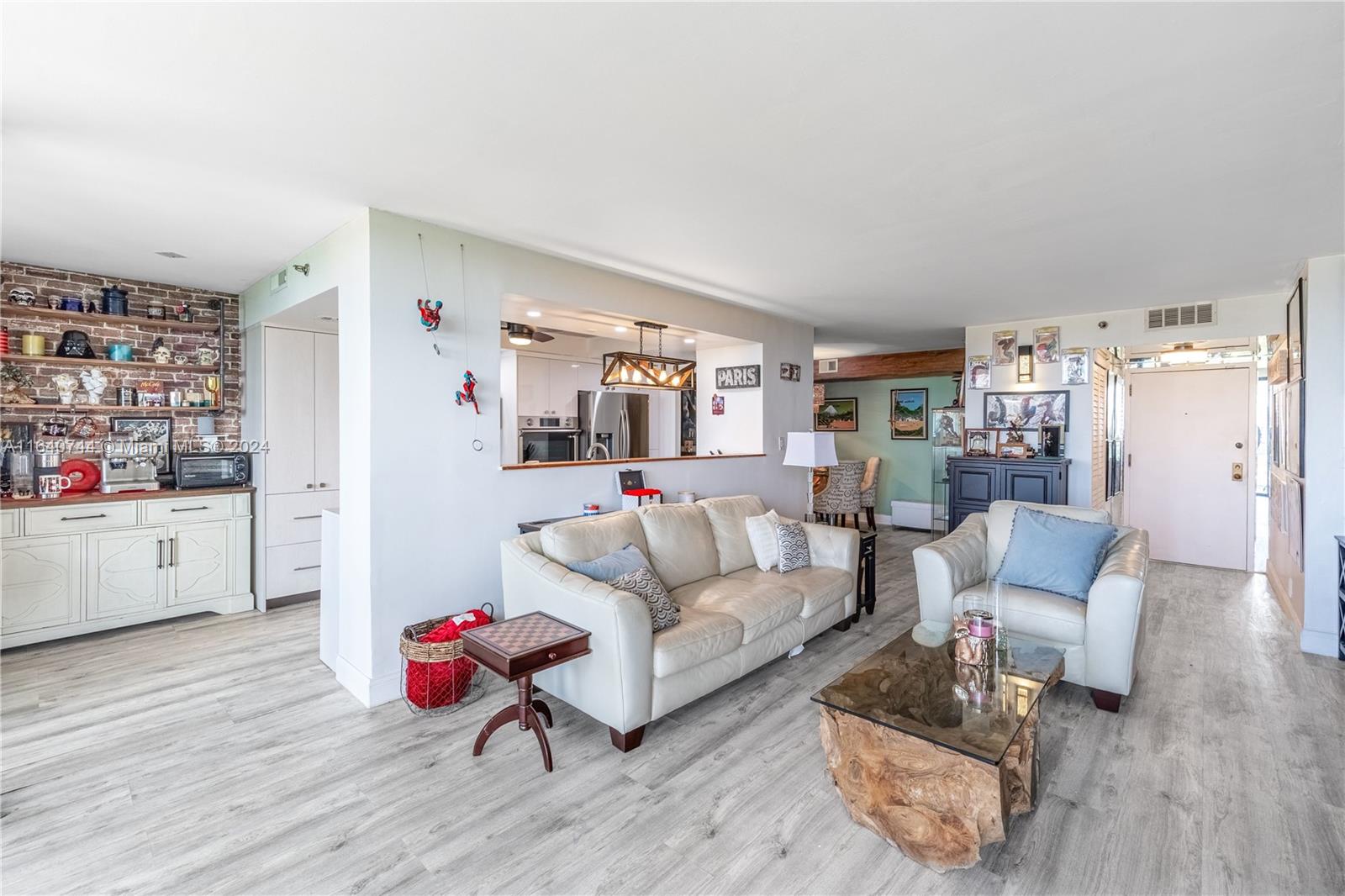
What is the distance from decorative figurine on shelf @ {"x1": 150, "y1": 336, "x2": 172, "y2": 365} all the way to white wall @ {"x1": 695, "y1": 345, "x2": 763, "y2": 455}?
443 cm

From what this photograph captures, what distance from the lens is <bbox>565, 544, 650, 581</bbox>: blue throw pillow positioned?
3.05 meters

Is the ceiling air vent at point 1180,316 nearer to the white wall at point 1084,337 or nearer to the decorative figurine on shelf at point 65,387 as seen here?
the white wall at point 1084,337

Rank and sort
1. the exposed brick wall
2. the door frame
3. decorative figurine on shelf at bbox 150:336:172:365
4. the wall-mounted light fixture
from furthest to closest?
the wall-mounted light fixture < the door frame < decorative figurine on shelf at bbox 150:336:172:365 < the exposed brick wall

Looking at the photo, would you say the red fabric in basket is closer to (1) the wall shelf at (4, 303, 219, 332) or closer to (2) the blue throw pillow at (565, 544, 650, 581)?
(2) the blue throw pillow at (565, 544, 650, 581)

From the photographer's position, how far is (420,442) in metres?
3.26

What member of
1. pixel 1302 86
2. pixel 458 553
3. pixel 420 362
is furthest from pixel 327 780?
pixel 1302 86

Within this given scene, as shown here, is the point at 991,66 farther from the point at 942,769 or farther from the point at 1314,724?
the point at 1314,724

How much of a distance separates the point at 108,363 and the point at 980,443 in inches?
299

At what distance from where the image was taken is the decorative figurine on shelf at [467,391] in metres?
3.39

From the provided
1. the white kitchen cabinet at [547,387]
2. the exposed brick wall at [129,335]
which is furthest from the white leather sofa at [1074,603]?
the exposed brick wall at [129,335]

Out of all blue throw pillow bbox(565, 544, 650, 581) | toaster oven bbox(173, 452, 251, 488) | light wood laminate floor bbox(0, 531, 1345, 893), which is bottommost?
light wood laminate floor bbox(0, 531, 1345, 893)

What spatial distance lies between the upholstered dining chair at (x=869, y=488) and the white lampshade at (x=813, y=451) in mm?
3362

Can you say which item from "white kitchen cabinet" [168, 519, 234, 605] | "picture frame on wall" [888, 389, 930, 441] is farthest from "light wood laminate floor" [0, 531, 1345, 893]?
"picture frame on wall" [888, 389, 930, 441]

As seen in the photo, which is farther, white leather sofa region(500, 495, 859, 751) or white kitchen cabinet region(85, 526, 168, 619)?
white kitchen cabinet region(85, 526, 168, 619)
